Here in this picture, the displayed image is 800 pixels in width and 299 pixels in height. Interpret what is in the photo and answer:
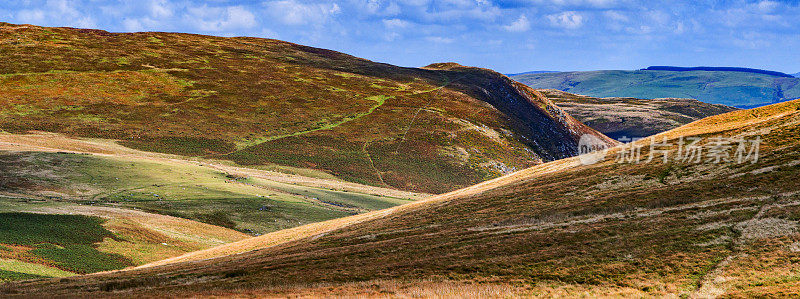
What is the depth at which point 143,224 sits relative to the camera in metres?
64.6

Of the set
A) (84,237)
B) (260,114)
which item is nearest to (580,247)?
A: (84,237)

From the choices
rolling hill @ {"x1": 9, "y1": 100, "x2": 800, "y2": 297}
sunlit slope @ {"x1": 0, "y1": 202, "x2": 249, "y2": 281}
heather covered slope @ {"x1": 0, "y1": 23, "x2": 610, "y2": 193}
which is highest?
heather covered slope @ {"x1": 0, "y1": 23, "x2": 610, "y2": 193}

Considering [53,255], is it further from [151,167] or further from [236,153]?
[236,153]

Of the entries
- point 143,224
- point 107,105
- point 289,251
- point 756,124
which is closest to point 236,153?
point 107,105

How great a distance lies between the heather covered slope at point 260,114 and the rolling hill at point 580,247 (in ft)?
290

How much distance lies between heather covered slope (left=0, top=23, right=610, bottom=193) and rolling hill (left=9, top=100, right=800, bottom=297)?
8833cm

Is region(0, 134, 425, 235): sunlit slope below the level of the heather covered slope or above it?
below

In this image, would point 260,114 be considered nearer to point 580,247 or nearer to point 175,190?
point 175,190

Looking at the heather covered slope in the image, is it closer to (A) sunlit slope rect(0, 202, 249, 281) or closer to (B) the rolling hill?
(A) sunlit slope rect(0, 202, 249, 281)

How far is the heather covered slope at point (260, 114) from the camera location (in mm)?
131250

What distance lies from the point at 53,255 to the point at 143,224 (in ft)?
56.2

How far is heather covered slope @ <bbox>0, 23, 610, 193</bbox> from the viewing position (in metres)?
131

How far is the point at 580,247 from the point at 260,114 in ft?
449

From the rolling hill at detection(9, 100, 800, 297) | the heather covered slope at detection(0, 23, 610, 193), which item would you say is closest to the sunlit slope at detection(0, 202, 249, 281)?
the rolling hill at detection(9, 100, 800, 297)
